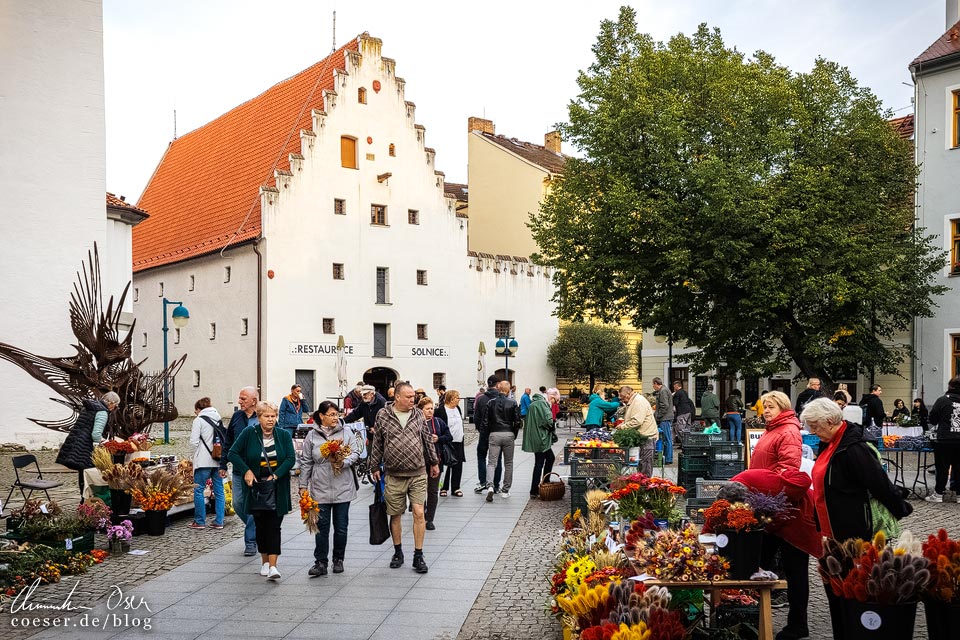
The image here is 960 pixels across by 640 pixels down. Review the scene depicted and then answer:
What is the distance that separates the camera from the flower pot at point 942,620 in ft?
17.1

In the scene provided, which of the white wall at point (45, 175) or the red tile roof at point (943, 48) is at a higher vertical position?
the red tile roof at point (943, 48)

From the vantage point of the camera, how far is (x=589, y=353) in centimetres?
A: 4769

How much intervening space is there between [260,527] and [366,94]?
3472 cm

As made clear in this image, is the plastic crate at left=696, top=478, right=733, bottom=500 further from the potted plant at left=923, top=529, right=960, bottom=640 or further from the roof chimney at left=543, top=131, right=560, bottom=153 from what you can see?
the roof chimney at left=543, top=131, right=560, bottom=153

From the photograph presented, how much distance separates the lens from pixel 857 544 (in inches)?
220

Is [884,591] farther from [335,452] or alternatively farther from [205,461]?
[205,461]

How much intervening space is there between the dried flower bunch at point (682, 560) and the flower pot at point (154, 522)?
25.5ft

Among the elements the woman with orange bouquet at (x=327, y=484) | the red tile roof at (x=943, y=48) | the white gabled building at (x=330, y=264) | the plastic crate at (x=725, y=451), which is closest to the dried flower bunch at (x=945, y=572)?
the woman with orange bouquet at (x=327, y=484)

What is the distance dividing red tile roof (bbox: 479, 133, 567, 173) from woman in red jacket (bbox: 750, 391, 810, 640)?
42.9 meters

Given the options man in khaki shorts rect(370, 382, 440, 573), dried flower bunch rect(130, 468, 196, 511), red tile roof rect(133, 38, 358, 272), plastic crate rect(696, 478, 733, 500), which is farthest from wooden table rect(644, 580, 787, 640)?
red tile roof rect(133, 38, 358, 272)

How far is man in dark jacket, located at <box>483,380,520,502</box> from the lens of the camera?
15.2 m

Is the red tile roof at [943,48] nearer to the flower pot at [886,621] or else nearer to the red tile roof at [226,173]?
the red tile roof at [226,173]

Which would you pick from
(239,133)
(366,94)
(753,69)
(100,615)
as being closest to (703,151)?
(753,69)

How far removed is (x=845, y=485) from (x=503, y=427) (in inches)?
356
